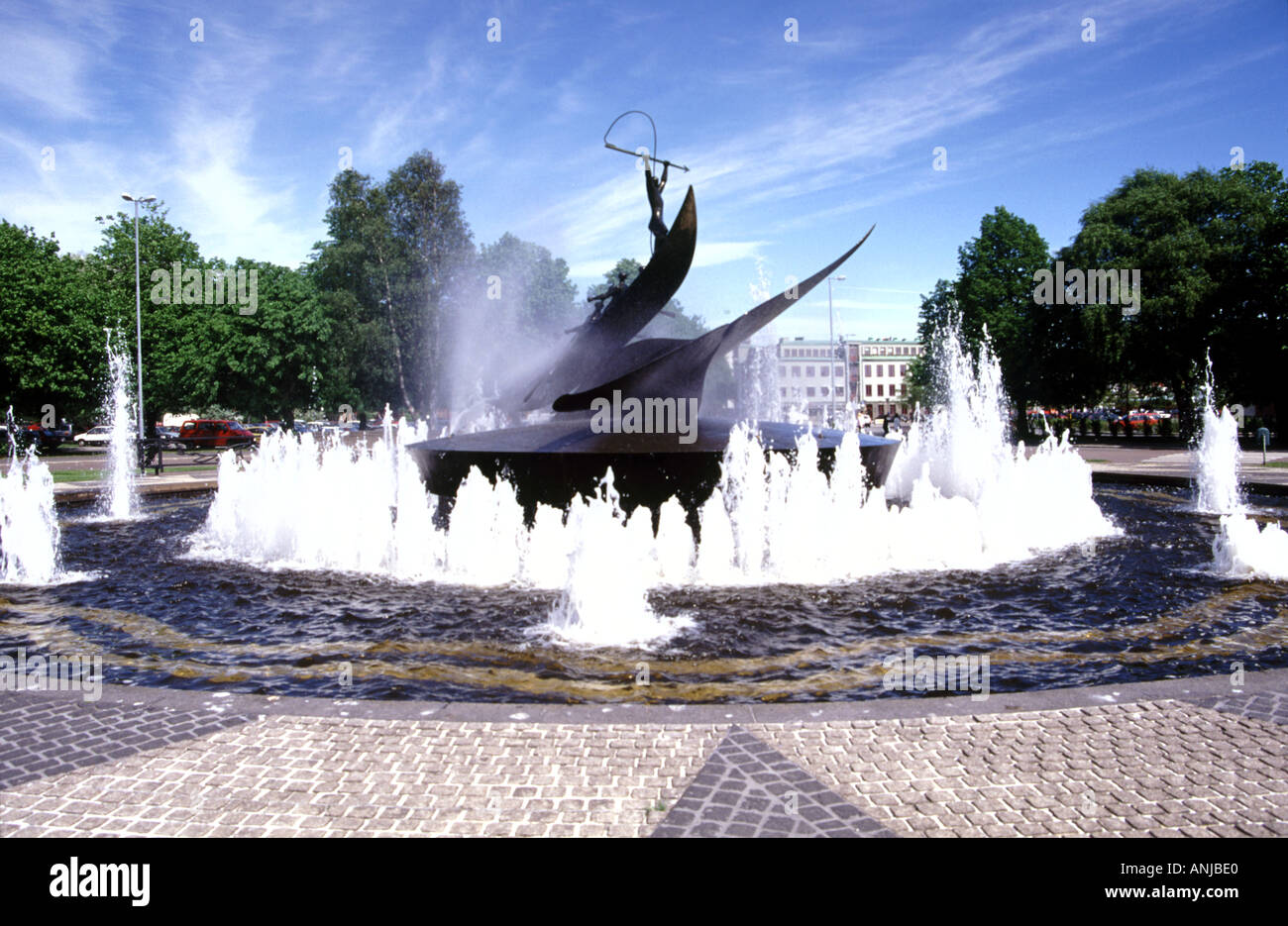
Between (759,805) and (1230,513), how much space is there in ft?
42.0

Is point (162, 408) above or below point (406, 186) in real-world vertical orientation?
below

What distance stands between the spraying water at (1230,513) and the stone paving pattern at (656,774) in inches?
187

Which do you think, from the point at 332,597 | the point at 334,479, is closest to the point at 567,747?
the point at 332,597

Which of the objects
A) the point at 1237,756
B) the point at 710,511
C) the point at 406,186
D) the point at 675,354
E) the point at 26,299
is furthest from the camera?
the point at 406,186

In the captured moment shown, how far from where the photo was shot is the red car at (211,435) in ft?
135

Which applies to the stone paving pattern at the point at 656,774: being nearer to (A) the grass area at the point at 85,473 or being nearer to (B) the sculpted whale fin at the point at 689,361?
(B) the sculpted whale fin at the point at 689,361

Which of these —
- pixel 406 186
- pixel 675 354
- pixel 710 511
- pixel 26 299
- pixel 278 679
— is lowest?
pixel 278 679

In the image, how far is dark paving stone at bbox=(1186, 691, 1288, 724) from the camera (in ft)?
14.9

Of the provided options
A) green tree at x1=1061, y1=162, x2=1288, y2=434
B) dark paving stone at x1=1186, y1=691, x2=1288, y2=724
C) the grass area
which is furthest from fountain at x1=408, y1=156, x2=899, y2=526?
green tree at x1=1061, y1=162, x2=1288, y2=434

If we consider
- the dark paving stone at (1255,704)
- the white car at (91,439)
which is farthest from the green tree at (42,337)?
the dark paving stone at (1255,704)

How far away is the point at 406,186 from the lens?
39469mm
